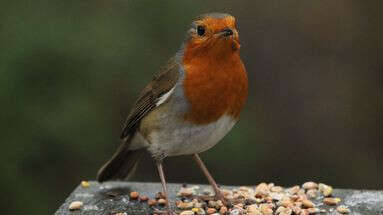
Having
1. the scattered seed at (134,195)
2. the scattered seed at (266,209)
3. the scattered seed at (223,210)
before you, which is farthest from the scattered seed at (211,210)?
the scattered seed at (134,195)

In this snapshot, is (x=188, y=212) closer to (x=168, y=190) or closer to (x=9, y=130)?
(x=168, y=190)

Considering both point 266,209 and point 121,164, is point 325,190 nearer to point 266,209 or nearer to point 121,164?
point 266,209

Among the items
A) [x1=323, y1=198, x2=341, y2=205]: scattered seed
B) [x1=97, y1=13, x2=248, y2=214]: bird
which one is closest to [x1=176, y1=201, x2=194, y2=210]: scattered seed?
[x1=97, y1=13, x2=248, y2=214]: bird

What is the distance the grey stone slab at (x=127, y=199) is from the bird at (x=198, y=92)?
226 mm

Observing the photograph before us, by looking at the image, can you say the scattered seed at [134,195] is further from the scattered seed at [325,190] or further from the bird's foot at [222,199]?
the scattered seed at [325,190]

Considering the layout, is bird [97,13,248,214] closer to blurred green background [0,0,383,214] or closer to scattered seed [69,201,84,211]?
scattered seed [69,201,84,211]

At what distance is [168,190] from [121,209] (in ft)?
1.39

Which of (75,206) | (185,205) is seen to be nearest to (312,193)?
(185,205)

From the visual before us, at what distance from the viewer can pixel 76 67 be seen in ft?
19.4

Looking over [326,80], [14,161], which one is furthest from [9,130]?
[326,80]

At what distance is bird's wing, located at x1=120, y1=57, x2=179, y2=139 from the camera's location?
15.4 feet

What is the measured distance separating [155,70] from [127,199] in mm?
1432

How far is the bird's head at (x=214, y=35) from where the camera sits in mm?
4414

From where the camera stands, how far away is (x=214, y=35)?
14.6ft
